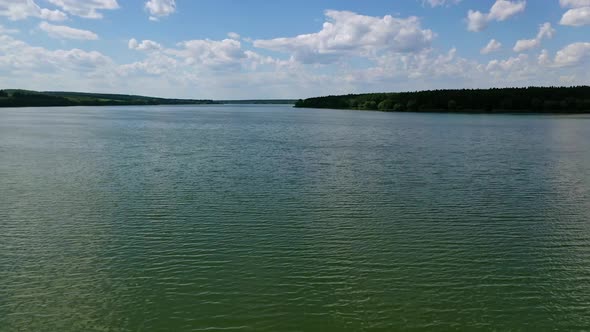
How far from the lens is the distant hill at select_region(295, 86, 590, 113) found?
371ft

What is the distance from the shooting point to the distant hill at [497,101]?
113231 mm

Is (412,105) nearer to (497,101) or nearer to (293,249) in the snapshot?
(497,101)

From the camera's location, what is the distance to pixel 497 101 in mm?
119188

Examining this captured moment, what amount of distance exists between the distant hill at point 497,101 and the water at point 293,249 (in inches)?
3833

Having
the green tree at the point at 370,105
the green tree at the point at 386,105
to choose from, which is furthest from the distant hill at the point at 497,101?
the green tree at the point at 370,105

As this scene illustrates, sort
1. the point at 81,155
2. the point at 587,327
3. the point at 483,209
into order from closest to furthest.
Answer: the point at 587,327
the point at 483,209
the point at 81,155

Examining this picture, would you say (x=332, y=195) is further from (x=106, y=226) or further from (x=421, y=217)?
(x=106, y=226)

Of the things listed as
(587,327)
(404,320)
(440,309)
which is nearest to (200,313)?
(404,320)

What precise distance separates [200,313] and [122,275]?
3056mm

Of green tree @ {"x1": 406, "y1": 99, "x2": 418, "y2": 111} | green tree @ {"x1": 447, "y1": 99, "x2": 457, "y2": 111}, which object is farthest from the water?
green tree @ {"x1": 406, "y1": 99, "x2": 418, "y2": 111}

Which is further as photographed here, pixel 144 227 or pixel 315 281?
pixel 144 227

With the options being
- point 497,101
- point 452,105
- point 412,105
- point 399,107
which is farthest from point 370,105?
point 497,101

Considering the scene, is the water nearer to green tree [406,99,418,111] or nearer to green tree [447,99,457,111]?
green tree [447,99,457,111]

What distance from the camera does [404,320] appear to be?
383 inches
